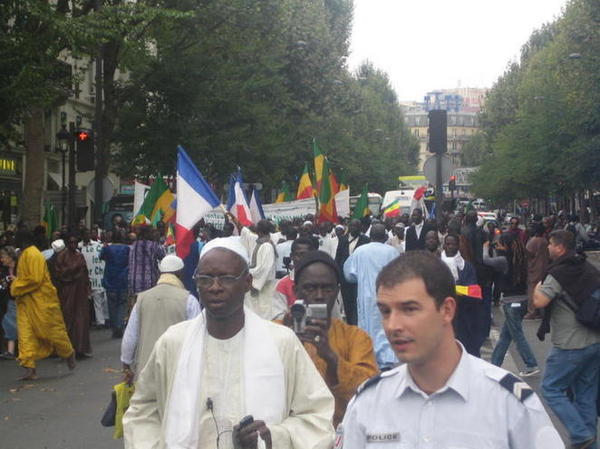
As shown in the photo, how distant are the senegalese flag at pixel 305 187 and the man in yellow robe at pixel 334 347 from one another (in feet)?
63.9

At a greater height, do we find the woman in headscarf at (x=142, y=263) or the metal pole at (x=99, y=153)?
the metal pole at (x=99, y=153)

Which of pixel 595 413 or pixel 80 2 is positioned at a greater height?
pixel 80 2

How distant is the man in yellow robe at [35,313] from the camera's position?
12508 mm

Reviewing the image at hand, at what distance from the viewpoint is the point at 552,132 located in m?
45.1

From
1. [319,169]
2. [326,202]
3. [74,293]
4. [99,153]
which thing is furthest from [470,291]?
[99,153]

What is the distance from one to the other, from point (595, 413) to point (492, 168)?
64692mm

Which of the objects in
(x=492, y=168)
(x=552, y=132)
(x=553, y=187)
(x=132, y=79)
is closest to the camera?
(x=132, y=79)

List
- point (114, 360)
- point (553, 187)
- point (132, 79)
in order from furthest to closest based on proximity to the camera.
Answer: point (553, 187), point (132, 79), point (114, 360)

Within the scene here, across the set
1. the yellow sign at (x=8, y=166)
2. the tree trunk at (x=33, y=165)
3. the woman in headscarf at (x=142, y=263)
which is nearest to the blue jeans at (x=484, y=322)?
the woman in headscarf at (x=142, y=263)

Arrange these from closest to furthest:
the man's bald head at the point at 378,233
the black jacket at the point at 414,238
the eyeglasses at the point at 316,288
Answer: the eyeglasses at the point at 316,288, the man's bald head at the point at 378,233, the black jacket at the point at 414,238

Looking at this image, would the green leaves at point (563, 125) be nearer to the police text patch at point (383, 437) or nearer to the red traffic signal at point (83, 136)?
the red traffic signal at point (83, 136)

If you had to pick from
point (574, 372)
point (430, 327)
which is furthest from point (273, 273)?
point (430, 327)

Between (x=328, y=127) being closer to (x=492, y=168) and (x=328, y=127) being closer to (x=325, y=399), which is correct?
(x=492, y=168)

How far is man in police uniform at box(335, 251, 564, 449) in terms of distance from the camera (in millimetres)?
2863
